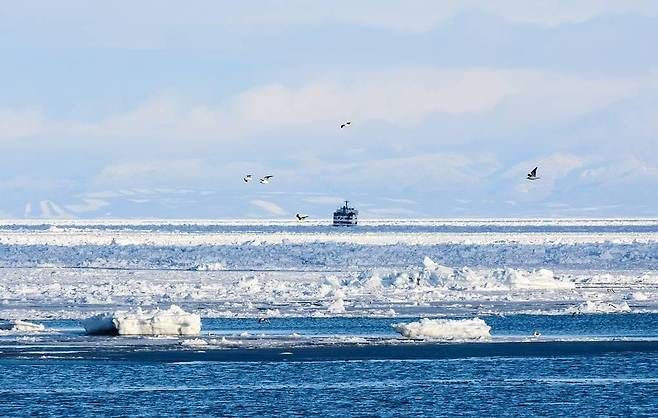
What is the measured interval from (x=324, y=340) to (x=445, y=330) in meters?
2.18

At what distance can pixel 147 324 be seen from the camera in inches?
1169

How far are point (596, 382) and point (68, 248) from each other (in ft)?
168

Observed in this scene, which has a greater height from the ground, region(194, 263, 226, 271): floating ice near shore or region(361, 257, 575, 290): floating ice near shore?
region(194, 263, 226, 271): floating ice near shore

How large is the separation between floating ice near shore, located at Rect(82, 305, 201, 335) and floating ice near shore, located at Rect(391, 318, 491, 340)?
3.80m

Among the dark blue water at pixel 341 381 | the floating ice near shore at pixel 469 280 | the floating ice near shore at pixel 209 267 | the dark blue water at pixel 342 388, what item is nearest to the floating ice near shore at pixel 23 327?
the dark blue water at pixel 341 381

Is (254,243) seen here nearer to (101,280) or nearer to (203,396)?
(101,280)

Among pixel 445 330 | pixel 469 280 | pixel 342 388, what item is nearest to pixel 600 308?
pixel 445 330

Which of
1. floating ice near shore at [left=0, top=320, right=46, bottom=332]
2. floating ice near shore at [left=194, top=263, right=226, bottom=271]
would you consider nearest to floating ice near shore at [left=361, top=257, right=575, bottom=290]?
floating ice near shore at [left=194, top=263, right=226, bottom=271]

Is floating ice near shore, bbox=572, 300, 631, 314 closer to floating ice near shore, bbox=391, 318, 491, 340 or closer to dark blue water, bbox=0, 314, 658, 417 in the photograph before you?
dark blue water, bbox=0, 314, 658, 417

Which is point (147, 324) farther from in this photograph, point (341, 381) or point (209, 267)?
point (209, 267)

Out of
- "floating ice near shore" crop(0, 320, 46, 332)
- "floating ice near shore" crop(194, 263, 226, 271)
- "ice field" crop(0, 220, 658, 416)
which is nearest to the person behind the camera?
"ice field" crop(0, 220, 658, 416)

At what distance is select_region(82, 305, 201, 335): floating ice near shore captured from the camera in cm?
2966

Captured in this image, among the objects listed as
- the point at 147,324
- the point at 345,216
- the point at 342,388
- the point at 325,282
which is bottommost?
the point at 342,388

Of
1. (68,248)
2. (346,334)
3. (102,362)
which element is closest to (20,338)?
(102,362)
